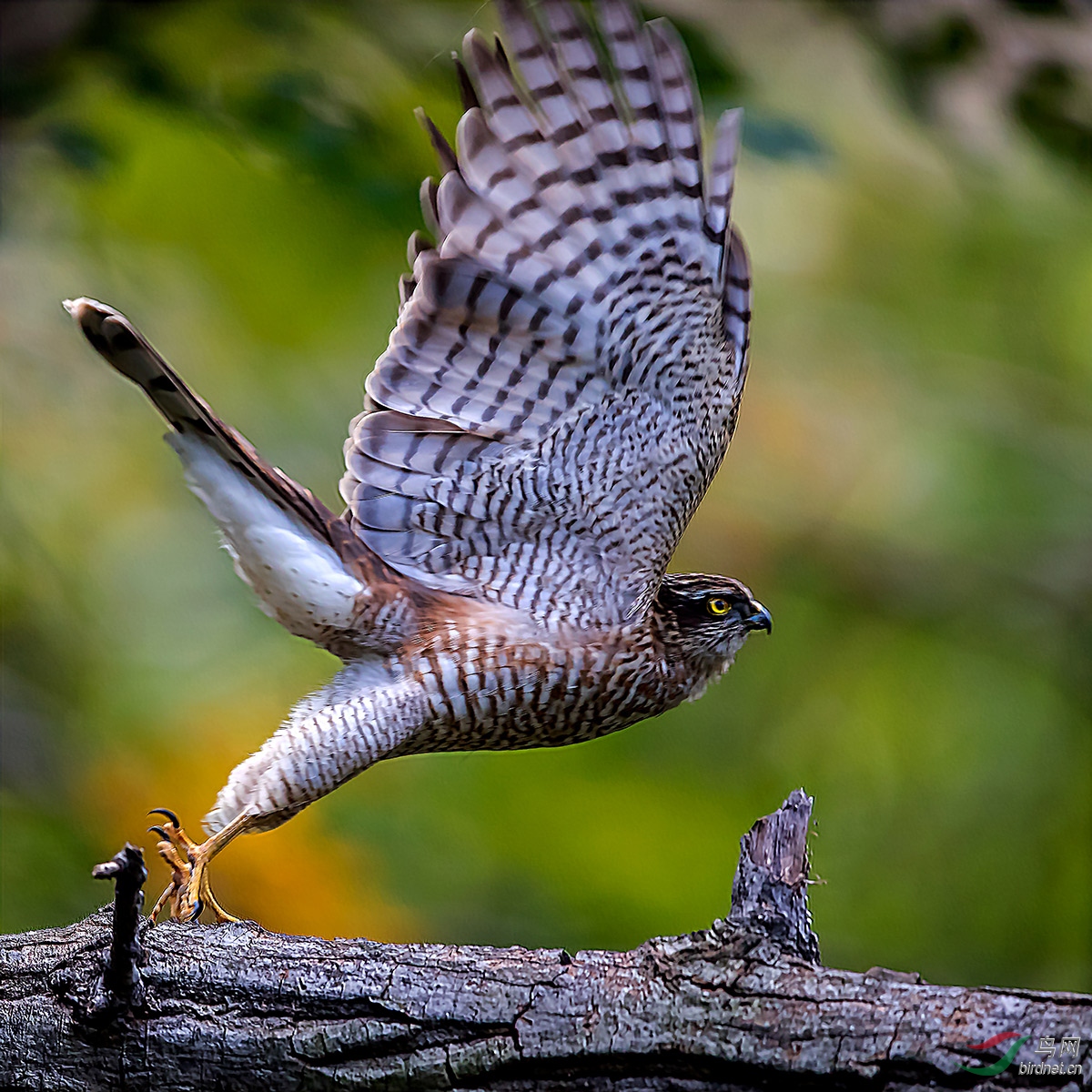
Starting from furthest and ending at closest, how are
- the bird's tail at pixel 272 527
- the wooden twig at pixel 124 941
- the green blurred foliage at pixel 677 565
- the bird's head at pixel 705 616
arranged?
the green blurred foliage at pixel 677 565 < the bird's head at pixel 705 616 < the bird's tail at pixel 272 527 < the wooden twig at pixel 124 941

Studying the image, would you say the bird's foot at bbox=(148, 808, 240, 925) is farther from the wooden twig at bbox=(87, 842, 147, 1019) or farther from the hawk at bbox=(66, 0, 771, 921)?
the wooden twig at bbox=(87, 842, 147, 1019)

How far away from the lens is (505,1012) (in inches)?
102

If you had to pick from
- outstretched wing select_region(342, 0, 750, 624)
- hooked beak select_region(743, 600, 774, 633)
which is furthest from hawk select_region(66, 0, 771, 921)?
hooked beak select_region(743, 600, 774, 633)

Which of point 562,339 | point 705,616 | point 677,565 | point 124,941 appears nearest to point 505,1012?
point 124,941

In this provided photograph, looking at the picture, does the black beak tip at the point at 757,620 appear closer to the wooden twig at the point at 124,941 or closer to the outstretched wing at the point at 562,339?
the outstretched wing at the point at 562,339

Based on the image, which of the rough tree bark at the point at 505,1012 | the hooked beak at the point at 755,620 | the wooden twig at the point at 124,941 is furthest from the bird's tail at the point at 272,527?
the hooked beak at the point at 755,620

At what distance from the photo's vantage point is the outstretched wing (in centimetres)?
331

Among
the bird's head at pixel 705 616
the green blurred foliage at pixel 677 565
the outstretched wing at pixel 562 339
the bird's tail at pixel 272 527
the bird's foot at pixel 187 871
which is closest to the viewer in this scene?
the outstretched wing at pixel 562 339

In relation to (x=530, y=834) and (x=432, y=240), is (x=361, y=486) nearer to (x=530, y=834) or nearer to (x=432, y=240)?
(x=432, y=240)

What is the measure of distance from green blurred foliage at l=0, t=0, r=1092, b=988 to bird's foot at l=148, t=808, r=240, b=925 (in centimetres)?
88

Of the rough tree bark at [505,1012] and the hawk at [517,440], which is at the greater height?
the hawk at [517,440]

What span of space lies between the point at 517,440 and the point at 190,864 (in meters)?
1.49

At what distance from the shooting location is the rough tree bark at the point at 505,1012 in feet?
7.82

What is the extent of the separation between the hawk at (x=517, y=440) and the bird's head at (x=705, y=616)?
7 cm
